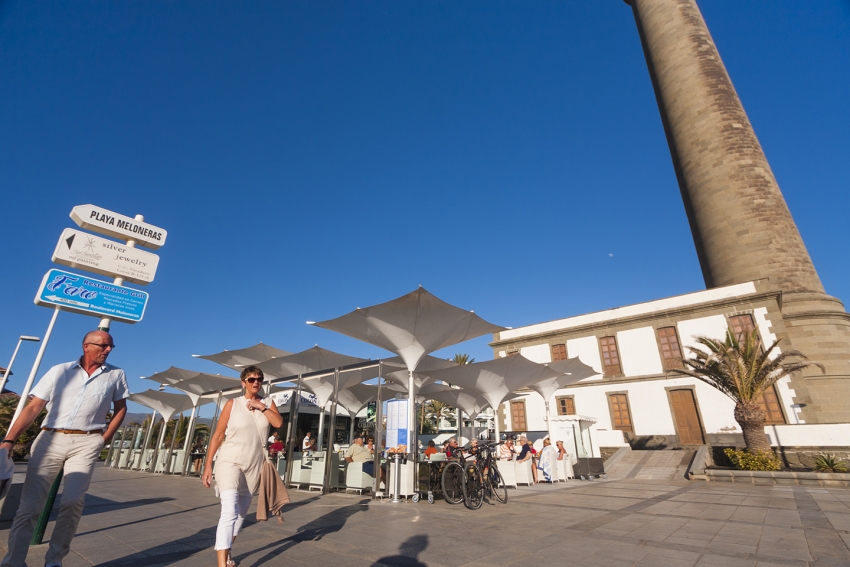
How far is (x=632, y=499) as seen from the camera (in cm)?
830

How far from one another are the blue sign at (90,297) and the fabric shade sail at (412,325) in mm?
4426

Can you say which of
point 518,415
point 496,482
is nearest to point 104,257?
point 496,482

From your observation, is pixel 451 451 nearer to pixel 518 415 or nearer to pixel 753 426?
pixel 753 426

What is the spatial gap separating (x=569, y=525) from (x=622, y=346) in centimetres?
1865

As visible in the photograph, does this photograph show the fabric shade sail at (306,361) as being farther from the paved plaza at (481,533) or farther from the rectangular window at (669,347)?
the rectangular window at (669,347)

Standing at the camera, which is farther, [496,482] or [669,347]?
[669,347]

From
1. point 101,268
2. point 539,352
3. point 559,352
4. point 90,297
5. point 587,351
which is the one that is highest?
point 539,352

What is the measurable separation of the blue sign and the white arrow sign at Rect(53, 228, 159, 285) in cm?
19

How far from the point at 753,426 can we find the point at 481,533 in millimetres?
13014

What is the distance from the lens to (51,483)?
277 centimetres

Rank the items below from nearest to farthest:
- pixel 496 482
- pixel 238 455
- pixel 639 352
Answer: pixel 238 455 → pixel 496 482 → pixel 639 352

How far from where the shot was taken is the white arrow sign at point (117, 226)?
4.98m

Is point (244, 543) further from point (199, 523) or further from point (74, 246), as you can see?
point (74, 246)

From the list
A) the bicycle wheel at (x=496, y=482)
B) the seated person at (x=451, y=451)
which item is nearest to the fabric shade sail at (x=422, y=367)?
the seated person at (x=451, y=451)
